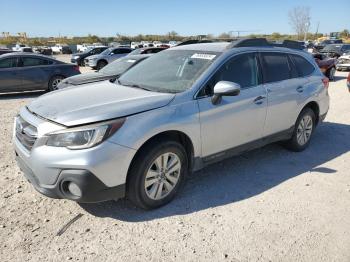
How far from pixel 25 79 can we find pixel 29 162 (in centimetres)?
868

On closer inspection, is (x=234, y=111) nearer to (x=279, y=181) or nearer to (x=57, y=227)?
(x=279, y=181)

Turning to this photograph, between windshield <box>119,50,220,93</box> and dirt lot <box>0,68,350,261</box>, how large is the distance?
4.28ft

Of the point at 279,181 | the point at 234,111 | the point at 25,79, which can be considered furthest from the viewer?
the point at 25,79

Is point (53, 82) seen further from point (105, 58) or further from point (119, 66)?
point (105, 58)

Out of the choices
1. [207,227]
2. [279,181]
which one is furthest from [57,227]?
[279,181]

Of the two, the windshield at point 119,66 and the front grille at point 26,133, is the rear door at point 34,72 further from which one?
the front grille at point 26,133

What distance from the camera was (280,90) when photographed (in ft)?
15.7

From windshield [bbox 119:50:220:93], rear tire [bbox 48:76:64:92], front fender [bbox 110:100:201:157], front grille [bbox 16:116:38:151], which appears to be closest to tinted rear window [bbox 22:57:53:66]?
rear tire [bbox 48:76:64:92]

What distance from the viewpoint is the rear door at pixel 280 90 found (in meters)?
4.66

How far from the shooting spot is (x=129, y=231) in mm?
3234

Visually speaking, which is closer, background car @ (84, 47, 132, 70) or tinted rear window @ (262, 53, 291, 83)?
tinted rear window @ (262, 53, 291, 83)

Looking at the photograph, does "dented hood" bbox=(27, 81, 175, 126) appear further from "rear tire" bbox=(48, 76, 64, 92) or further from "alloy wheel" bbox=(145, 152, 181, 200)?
"rear tire" bbox=(48, 76, 64, 92)

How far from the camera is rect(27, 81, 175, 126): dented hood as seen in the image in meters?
3.13

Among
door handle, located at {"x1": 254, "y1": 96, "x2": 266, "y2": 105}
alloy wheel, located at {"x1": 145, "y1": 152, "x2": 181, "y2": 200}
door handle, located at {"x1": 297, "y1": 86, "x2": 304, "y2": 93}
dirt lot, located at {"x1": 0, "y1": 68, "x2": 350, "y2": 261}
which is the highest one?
door handle, located at {"x1": 297, "y1": 86, "x2": 304, "y2": 93}
